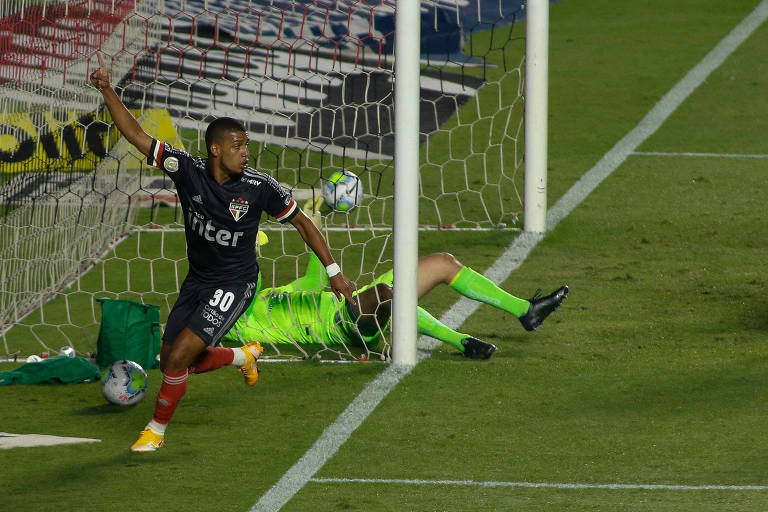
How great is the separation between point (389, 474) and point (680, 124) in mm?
8362

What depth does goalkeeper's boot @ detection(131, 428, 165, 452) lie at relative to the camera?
19.6 ft

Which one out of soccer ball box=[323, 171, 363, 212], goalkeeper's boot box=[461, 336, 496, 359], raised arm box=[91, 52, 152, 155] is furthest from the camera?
soccer ball box=[323, 171, 363, 212]

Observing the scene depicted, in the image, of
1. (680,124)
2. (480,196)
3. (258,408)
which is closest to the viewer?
(258,408)

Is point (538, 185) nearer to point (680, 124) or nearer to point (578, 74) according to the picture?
point (680, 124)

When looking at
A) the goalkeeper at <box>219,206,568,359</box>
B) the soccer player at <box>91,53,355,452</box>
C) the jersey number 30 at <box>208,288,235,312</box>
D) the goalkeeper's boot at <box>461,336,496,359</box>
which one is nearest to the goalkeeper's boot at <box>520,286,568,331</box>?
the goalkeeper at <box>219,206,568,359</box>

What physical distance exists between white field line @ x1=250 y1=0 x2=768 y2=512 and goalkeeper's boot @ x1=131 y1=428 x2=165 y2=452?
63 centimetres

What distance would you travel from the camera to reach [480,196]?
11117 mm

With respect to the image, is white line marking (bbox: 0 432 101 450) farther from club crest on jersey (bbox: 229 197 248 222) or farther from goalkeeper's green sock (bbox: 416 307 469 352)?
goalkeeper's green sock (bbox: 416 307 469 352)

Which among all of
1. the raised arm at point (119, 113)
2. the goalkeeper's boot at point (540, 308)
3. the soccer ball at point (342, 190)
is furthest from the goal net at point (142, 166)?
the raised arm at point (119, 113)

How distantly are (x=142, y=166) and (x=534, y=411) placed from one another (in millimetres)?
5281

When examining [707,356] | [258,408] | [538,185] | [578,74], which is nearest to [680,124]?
[578,74]

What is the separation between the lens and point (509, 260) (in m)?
9.41

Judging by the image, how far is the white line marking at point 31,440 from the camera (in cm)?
605

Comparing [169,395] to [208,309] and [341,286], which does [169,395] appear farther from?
[341,286]
